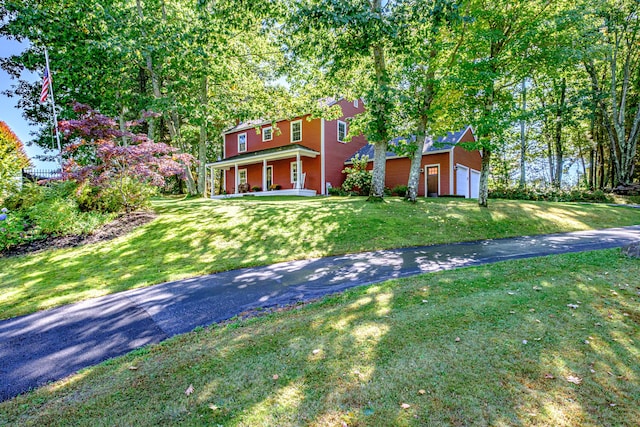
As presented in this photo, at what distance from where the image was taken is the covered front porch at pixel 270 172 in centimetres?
2116

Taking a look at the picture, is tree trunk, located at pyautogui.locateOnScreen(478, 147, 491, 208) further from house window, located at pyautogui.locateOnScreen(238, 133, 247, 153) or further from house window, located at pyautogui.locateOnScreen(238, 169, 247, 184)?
house window, located at pyautogui.locateOnScreen(238, 133, 247, 153)

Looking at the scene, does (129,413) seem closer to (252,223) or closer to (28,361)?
(28,361)

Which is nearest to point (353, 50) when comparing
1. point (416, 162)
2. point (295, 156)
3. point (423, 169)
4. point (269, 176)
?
point (416, 162)

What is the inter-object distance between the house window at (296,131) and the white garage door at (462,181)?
11318 mm

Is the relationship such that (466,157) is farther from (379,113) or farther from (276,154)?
(276,154)

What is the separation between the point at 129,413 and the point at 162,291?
136 inches

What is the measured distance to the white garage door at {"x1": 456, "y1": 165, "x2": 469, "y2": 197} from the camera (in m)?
21.0

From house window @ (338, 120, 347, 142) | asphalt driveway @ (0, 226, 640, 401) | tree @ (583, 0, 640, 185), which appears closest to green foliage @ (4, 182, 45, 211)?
asphalt driveway @ (0, 226, 640, 401)

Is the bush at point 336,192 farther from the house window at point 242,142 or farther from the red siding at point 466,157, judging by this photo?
the house window at point 242,142

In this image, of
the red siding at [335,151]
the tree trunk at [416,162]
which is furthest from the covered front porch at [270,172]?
the tree trunk at [416,162]

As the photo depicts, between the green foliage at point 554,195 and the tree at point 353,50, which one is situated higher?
the tree at point 353,50

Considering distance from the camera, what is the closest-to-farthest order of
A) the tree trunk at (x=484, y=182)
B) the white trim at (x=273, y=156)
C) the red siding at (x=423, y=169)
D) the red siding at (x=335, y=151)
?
the tree trunk at (x=484, y=182) → the red siding at (x=423, y=169) → the white trim at (x=273, y=156) → the red siding at (x=335, y=151)

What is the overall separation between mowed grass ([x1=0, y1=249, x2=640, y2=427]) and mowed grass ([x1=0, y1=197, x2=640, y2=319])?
130 inches

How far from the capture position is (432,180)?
2097cm
